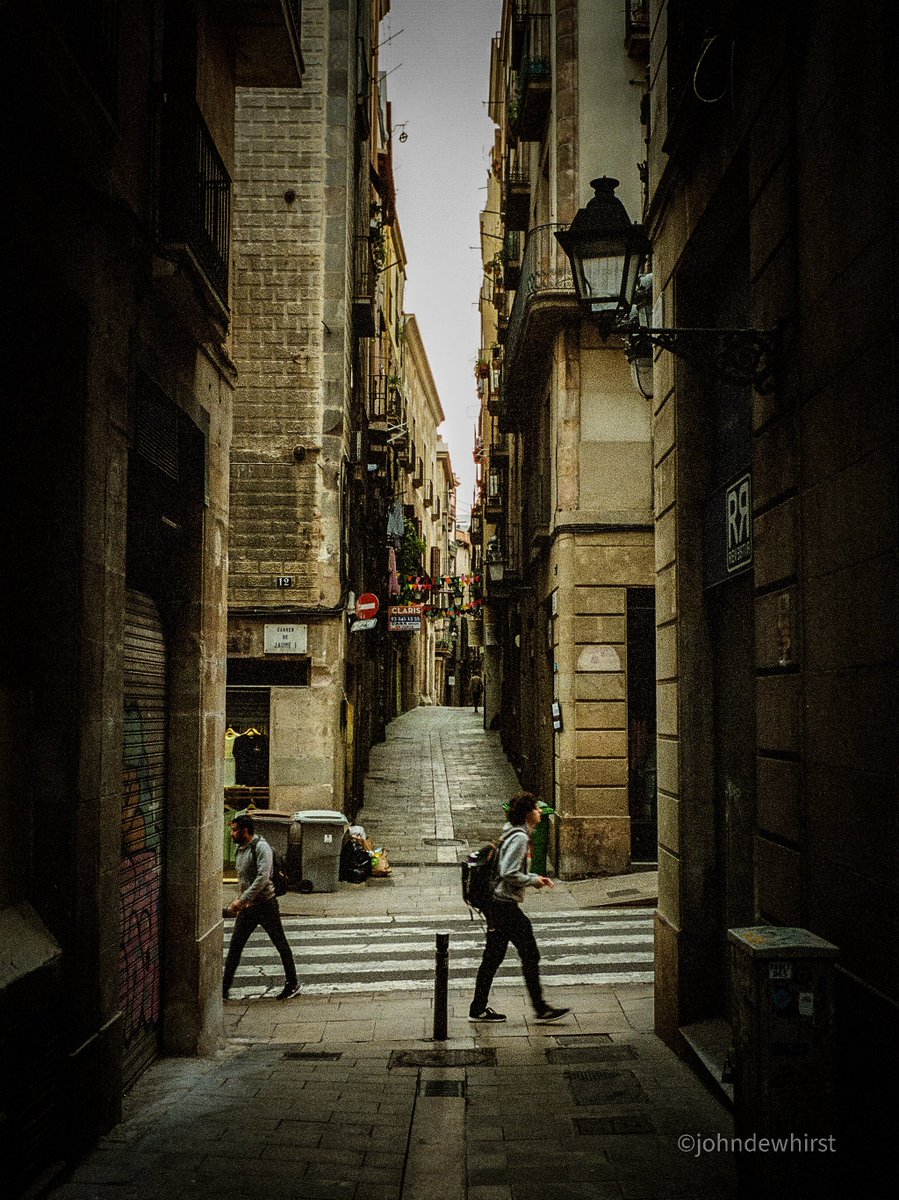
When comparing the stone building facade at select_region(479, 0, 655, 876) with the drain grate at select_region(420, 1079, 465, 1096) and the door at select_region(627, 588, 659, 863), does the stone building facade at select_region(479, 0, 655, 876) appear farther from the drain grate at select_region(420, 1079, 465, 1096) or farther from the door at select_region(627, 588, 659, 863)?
the drain grate at select_region(420, 1079, 465, 1096)

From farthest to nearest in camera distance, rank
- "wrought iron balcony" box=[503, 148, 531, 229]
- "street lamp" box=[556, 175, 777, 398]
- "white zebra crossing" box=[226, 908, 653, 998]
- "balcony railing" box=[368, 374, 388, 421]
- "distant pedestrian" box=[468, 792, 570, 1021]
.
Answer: "balcony railing" box=[368, 374, 388, 421], "wrought iron balcony" box=[503, 148, 531, 229], "white zebra crossing" box=[226, 908, 653, 998], "distant pedestrian" box=[468, 792, 570, 1021], "street lamp" box=[556, 175, 777, 398]

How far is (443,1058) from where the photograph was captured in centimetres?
800

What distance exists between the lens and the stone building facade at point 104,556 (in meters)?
5.36

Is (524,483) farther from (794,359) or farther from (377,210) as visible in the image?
(794,359)

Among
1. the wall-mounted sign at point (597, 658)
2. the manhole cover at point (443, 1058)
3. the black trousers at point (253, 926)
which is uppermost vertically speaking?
the wall-mounted sign at point (597, 658)

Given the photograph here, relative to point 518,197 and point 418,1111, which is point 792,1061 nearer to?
point 418,1111

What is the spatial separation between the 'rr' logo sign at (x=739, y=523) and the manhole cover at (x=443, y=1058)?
4.06m

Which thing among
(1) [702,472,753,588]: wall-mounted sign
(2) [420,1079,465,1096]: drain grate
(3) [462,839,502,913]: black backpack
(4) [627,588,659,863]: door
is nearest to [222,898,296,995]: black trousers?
(3) [462,839,502,913]: black backpack

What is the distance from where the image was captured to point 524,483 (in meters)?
24.8

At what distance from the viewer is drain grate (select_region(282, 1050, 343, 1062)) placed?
8.08 metres

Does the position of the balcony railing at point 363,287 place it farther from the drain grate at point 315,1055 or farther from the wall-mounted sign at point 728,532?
the drain grate at point 315,1055

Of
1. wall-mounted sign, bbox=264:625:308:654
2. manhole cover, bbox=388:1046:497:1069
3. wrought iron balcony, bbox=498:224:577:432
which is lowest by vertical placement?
manhole cover, bbox=388:1046:497:1069

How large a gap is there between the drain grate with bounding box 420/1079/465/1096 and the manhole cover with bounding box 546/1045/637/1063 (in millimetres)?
951

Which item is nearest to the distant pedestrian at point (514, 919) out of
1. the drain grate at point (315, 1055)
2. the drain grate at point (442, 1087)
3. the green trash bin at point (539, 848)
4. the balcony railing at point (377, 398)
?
the drain grate at point (315, 1055)
